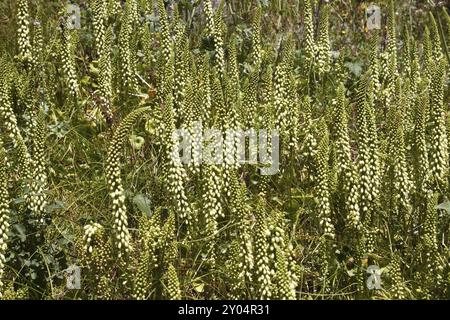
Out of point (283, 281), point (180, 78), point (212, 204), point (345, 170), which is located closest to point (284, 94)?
point (180, 78)

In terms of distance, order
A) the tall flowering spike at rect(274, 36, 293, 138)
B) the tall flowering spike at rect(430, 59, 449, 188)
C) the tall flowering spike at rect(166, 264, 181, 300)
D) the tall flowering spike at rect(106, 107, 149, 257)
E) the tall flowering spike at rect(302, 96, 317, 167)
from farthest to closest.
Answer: the tall flowering spike at rect(274, 36, 293, 138) → the tall flowering spike at rect(302, 96, 317, 167) → the tall flowering spike at rect(430, 59, 449, 188) → the tall flowering spike at rect(106, 107, 149, 257) → the tall flowering spike at rect(166, 264, 181, 300)

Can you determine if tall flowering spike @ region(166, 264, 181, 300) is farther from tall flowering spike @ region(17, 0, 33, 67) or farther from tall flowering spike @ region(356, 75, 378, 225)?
tall flowering spike @ region(17, 0, 33, 67)

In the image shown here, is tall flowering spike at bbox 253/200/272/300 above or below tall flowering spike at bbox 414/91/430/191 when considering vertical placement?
below

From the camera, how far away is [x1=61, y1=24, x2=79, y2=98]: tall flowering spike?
5148 millimetres

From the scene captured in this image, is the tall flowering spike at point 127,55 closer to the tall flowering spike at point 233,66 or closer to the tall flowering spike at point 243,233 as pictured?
the tall flowering spike at point 233,66

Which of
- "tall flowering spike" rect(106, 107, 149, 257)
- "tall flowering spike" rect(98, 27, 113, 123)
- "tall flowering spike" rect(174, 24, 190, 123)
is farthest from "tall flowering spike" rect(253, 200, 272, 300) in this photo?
"tall flowering spike" rect(98, 27, 113, 123)

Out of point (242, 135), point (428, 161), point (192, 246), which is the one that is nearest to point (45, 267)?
point (192, 246)

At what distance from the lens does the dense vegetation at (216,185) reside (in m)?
3.79

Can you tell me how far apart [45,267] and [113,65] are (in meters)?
1.82

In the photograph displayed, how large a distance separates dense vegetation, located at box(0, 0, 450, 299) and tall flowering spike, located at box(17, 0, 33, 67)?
11mm

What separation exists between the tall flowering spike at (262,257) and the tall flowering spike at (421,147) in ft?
3.53

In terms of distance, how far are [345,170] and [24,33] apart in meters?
2.38

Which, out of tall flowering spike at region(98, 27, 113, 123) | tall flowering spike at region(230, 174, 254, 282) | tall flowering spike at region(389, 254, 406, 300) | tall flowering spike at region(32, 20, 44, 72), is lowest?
tall flowering spike at region(389, 254, 406, 300)
